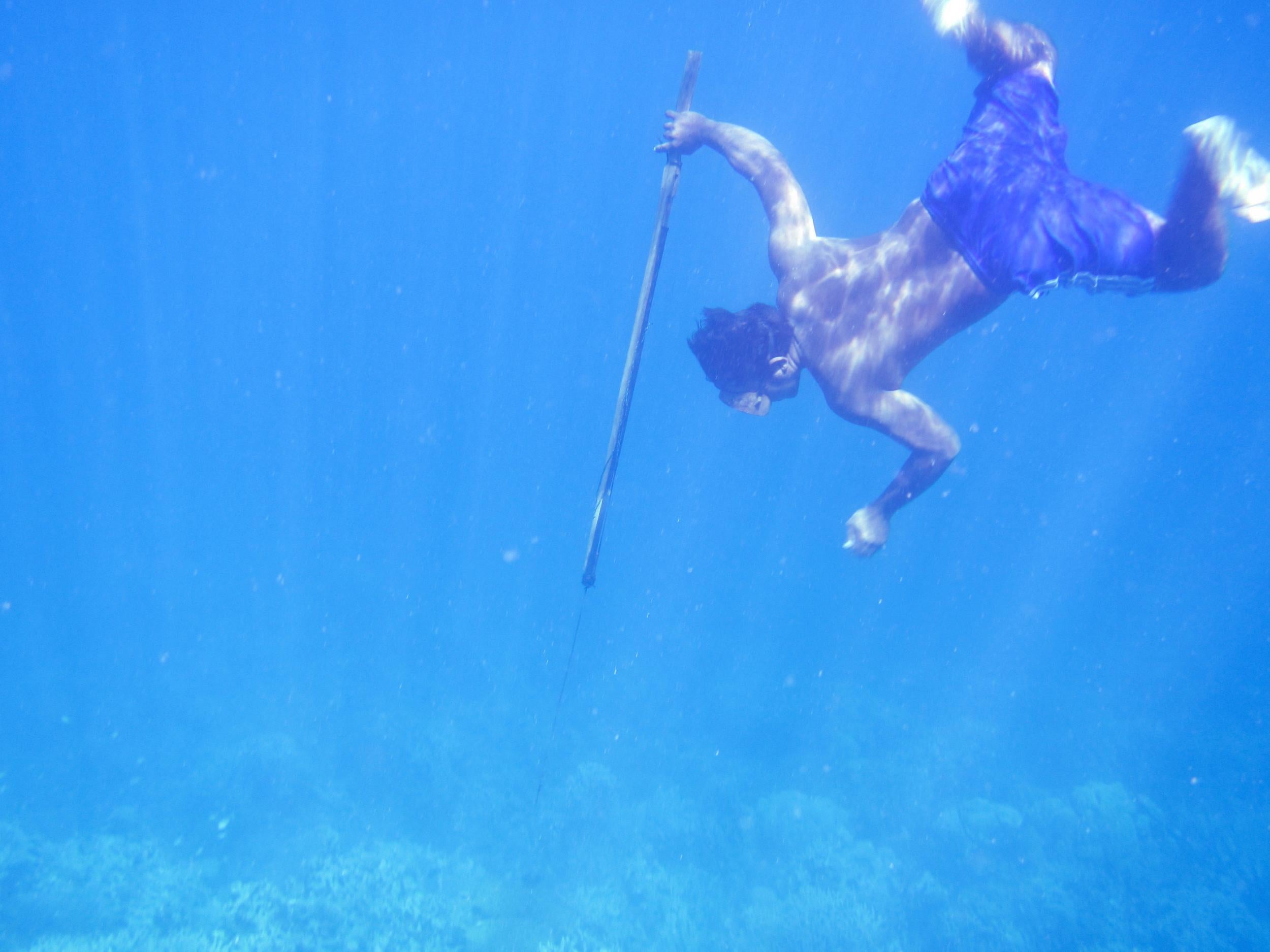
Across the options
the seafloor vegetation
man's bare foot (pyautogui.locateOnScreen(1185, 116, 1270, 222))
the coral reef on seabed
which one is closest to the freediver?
man's bare foot (pyautogui.locateOnScreen(1185, 116, 1270, 222))

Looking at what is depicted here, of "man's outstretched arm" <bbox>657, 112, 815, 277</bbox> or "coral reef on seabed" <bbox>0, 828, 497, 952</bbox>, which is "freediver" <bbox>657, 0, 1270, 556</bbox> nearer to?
"man's outstretched arm" <bbox>657, 112, 815, 277</bbox>

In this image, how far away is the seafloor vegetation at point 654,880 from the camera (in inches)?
379

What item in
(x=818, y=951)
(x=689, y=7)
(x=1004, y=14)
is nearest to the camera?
(x=818, y=951)

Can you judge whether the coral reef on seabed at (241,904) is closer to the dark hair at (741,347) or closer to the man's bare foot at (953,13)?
the dark hair at (741,347)

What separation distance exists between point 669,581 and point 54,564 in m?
23.4

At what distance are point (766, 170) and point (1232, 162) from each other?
2.39 meters

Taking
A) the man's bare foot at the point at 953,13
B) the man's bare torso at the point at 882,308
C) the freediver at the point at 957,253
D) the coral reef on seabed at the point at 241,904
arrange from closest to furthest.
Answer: the freediver at the point at 957,253 < the man's bare torso at the point at 882,308 < the man's bare foot at the point at 953,13 < the coral reef on seabed at the point at 241,904

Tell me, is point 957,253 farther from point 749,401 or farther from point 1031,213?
point 749,401

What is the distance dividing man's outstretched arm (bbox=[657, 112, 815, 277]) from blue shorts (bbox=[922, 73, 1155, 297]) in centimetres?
77

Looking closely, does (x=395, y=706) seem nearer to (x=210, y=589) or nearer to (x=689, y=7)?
(x=210, y=589)

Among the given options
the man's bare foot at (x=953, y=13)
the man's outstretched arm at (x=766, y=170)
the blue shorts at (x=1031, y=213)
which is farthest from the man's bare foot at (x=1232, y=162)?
the man's outstretched arm at (x=766, y=170)

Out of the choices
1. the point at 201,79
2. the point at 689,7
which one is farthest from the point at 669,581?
the point at 201,79

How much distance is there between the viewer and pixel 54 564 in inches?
1009

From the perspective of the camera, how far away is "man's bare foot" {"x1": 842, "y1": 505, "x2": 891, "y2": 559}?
343cm
